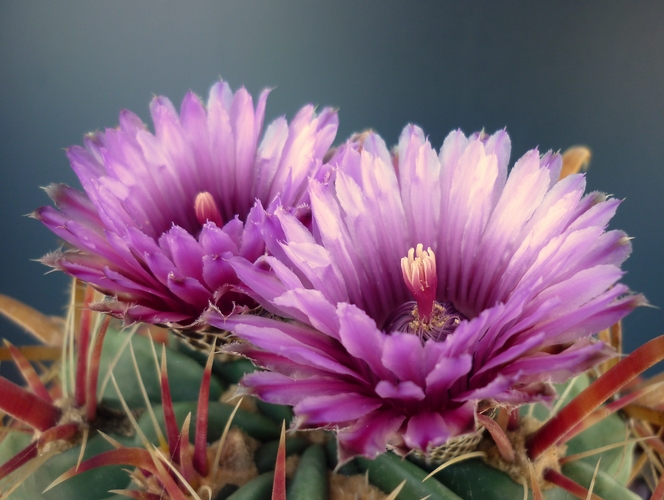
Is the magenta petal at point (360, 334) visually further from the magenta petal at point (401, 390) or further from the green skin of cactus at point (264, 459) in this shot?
the green skin of cactus at point (264, 459)

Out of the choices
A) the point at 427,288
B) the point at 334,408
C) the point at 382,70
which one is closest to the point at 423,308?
the point at 427,288

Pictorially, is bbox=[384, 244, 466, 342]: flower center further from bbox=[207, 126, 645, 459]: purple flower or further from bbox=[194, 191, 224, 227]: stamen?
bbox=[194, 191, 224, 227]: stamen

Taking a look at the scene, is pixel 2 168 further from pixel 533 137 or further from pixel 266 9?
pixel 533 137

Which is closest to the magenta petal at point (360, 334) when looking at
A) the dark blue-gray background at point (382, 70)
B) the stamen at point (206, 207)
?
the stamen at point (206, 207)

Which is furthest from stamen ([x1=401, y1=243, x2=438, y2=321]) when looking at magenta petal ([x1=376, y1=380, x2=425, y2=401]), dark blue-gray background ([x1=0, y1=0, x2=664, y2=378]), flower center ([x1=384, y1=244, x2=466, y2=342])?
dark blue-gray background ([x1=0, y1=0, x2=664, y2=378])

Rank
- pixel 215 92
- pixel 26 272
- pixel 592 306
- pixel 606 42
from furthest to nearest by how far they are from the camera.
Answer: pixel 26 272
pixel 606 42
pixel 215 92
pixel 592 306

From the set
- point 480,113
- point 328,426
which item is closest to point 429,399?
point 328,426

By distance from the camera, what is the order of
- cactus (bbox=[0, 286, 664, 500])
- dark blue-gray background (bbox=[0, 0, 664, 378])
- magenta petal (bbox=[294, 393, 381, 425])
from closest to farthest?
1. magenta petal (bbox=[294, 393, 381, 425])
2. cactus (bbox=[0, 286, 664, 500])
3. dark blue-gray background (bbox=[0, 0, 664, 378])
